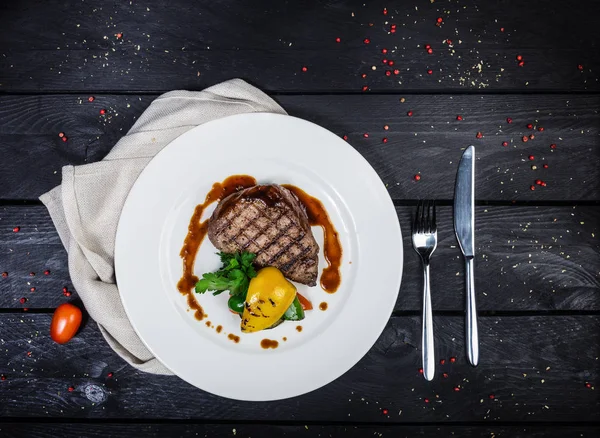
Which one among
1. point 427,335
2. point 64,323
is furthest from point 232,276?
point 427,335

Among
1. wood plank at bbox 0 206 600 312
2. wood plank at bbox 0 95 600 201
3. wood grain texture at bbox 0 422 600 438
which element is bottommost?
wood grain texture at bbox 0 422 600 438

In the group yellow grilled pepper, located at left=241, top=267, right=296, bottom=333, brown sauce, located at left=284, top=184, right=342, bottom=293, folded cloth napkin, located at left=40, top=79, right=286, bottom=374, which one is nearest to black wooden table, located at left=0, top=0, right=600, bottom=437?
folded cloth napkin, located at left=40, top=79, right=286, bottom=374

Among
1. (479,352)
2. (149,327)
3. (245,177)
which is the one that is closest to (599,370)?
(479,352)

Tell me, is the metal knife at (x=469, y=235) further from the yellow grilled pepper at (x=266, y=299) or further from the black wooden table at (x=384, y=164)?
the yellow grilled pepper at (x=266, y=299)

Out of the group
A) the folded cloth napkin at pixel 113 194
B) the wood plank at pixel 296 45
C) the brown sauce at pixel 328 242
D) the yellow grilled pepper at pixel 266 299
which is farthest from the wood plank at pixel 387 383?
the wood plank at pixel 296 45

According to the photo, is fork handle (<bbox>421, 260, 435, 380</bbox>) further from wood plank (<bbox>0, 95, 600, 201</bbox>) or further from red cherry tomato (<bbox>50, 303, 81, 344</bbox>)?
red cherry tomato (<bbox>50, 303, 81, 344</bbox>)
